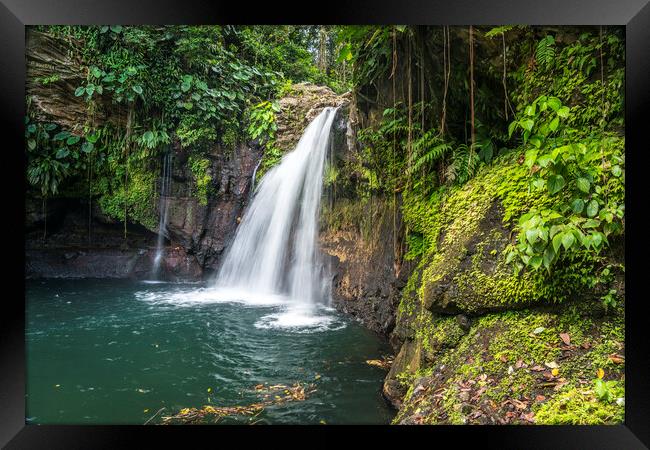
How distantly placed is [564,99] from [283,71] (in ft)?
36.0

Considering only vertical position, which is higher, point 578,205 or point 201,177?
point 201,177

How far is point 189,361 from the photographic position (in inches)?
198

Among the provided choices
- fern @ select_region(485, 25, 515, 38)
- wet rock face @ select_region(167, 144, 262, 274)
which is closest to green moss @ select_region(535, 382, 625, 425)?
fern @ select_region(485, 25, 515, 38)

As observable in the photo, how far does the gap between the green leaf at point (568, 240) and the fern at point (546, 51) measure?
167 centimetres

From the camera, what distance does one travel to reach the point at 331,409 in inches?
149

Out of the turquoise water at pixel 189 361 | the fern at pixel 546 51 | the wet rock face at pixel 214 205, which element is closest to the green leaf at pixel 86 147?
the wet rock face at pixel 214 205

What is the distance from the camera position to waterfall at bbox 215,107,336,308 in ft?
27.4

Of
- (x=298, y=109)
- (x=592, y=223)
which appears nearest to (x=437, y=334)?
(x=592, y=223)

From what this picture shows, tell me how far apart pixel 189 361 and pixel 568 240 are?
4.66 m

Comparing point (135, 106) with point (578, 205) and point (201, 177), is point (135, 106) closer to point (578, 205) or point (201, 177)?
point (201, 177)

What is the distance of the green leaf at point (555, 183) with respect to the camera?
2.63 metres
